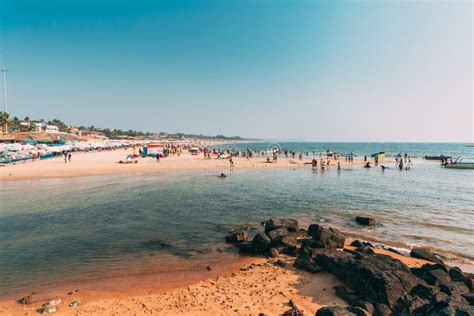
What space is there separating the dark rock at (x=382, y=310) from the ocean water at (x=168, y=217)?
7.36m

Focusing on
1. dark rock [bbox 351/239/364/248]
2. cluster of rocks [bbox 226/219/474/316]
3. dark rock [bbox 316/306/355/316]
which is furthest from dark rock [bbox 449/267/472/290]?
dark rock [bbox 316/306/355/316]

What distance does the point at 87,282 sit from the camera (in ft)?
34.0

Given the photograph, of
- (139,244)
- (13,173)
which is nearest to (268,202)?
(139,244)

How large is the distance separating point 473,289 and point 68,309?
13.2m

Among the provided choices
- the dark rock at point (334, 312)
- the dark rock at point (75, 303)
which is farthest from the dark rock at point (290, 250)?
the dark rock at point (75, 303)

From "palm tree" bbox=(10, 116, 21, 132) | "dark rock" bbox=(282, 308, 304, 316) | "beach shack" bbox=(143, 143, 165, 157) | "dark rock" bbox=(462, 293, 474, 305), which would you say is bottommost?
"dark rock" bbox=(282, 308, 304, 316)

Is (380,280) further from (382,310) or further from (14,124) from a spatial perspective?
(14,124)

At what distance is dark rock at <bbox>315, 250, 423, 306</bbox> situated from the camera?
8.53 metres

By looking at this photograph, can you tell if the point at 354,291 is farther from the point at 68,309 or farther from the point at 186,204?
the point at 186,204

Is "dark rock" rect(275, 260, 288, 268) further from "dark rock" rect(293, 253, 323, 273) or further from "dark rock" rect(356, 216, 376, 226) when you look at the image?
"dark rock" rect(356, 216, 376, 226)

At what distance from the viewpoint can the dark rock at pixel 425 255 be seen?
487 inches

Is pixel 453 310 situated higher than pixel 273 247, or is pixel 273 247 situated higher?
pixel 453 310

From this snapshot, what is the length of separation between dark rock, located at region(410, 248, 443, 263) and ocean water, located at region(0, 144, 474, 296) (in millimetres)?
1287

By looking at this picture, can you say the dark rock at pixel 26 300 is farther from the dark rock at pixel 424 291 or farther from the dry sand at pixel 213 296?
the dark rock at pixel 424 291
